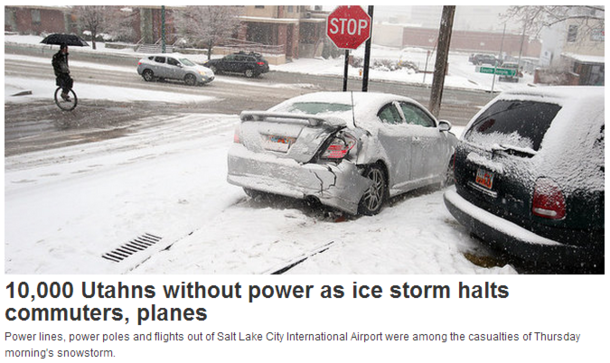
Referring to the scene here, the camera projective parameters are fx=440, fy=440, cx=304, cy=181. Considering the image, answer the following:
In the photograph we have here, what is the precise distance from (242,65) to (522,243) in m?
26.5

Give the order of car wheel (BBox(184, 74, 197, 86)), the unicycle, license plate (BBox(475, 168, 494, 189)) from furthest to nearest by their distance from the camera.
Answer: car wheel (BBox(184, 74, 197, 86)), the unicycle, license plate (BBox(475, 168, 494, 189))

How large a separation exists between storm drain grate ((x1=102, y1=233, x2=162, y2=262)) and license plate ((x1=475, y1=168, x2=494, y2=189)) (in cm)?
326

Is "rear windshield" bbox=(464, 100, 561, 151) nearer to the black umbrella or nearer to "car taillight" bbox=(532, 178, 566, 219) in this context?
"car taillight" bbox=(532, 178, 566, 219)

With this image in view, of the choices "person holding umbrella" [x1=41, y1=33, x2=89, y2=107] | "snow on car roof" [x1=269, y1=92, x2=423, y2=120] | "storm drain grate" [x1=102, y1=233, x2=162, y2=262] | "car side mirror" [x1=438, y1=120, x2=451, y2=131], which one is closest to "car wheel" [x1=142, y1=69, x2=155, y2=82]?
"person holding umbrella" [x1=41, y1=33, x2=89, y2=107]

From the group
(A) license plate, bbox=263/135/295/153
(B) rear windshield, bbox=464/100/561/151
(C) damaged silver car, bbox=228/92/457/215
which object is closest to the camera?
(B) rear windshield, bbox=464/100/561/151

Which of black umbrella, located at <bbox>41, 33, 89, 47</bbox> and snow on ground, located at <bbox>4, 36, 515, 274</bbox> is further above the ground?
black umbrella, located at <bbox>41, 33, 89, 47</bbox>

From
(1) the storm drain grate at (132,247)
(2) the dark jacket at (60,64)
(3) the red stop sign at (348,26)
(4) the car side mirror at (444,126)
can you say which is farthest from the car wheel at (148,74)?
(1) the storm drain grate at (132,247)

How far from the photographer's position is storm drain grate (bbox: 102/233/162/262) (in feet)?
13.9

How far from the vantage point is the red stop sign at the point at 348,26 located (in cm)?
764

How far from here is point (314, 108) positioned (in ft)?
17.9

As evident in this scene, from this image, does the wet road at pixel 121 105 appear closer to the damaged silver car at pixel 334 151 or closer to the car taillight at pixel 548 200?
the damaged silver car at pixel 334 151

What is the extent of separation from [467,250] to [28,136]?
9006 millimetres

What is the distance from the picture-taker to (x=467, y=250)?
4.10m

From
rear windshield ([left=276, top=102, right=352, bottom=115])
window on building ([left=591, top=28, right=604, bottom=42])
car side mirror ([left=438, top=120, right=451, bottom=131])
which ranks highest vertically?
window on building ([left=591, top=28, right=604, bottom=42])
